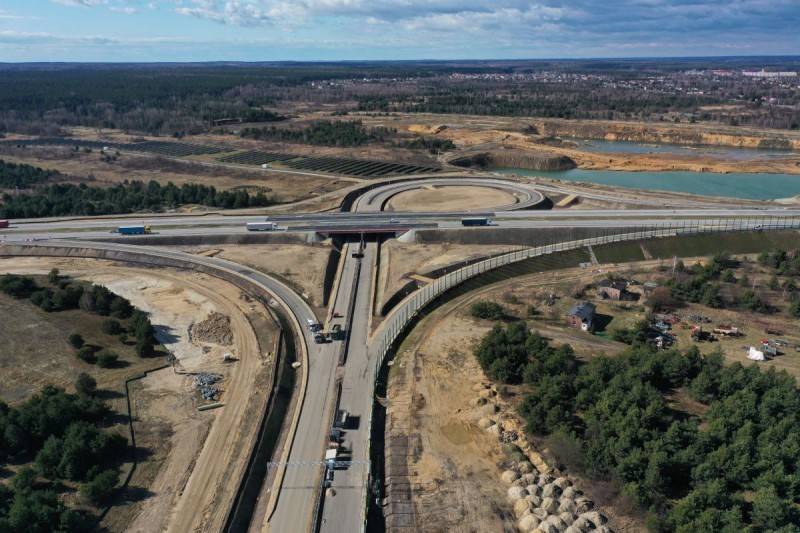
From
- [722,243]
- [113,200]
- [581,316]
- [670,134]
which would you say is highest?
[670,134]

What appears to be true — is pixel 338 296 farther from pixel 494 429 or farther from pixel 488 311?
pixel 494 429

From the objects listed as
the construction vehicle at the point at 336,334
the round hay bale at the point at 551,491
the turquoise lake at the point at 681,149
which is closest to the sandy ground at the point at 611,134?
the turquoise lake at the point at 681,149

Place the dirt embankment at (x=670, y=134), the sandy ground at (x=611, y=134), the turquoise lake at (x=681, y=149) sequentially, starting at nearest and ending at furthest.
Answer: the sandy ground at (x=611, y=134), the turquoise lake at (x=681, y=149), the dirt embankment at (x=670, y=134)

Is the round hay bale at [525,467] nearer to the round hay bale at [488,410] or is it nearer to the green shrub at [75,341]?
the round hay bale at [488,410]

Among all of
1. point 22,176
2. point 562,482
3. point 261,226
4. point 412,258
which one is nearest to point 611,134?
point 412,258

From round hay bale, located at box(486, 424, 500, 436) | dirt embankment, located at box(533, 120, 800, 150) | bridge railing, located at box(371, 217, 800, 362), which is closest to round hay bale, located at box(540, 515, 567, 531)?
round hay bale, located at box(486, 424, 500, 436)

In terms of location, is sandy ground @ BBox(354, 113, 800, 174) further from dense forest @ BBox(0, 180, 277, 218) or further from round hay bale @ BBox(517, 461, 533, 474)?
round hay bale @ BBox(517, 461, 533, 474)
